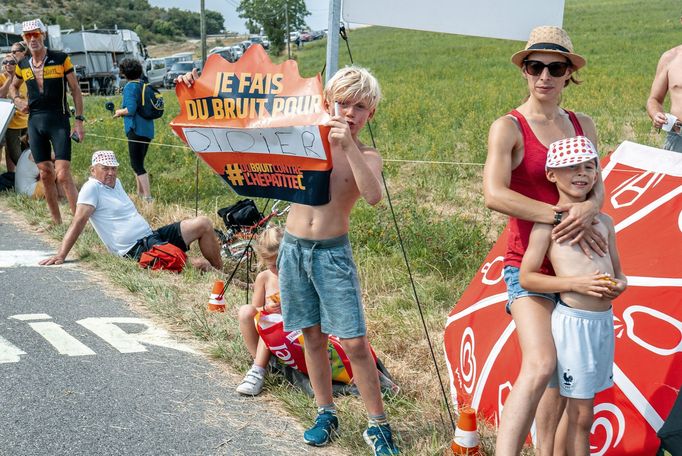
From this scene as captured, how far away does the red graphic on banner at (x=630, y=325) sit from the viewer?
11.1 ft

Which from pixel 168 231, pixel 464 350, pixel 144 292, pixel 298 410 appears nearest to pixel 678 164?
pixel 464 350

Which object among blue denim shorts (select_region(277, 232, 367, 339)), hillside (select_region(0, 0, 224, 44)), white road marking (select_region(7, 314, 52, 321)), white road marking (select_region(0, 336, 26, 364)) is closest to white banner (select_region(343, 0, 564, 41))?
blue denim shorts (select_region(277, 232, 367, 339))

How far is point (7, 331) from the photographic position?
5488 mm

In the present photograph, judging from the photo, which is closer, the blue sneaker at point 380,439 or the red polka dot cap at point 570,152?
the red polka dot cap at point 570,152

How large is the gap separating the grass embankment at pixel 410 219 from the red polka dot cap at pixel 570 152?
1291 mm

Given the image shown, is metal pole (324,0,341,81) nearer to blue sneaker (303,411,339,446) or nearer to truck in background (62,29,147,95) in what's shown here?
blue sneaker (303,411,339,446)

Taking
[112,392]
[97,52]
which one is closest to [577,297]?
[112,392]

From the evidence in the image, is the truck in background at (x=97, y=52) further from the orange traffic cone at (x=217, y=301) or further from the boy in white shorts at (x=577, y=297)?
the boy in white shorts at (x=577, y=297)

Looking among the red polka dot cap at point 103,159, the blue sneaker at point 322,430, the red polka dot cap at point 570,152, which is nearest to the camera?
the red polka dot cap at point 570,152

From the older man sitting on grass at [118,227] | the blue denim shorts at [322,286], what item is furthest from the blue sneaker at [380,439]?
the older man sitting on grass at [118,227]

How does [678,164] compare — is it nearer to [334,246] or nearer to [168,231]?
[334,246]

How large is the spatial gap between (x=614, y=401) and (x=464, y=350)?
3.42 ft

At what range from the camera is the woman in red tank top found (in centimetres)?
306

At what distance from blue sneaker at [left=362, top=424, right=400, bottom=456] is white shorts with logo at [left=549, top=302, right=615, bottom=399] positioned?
0.89 meters
